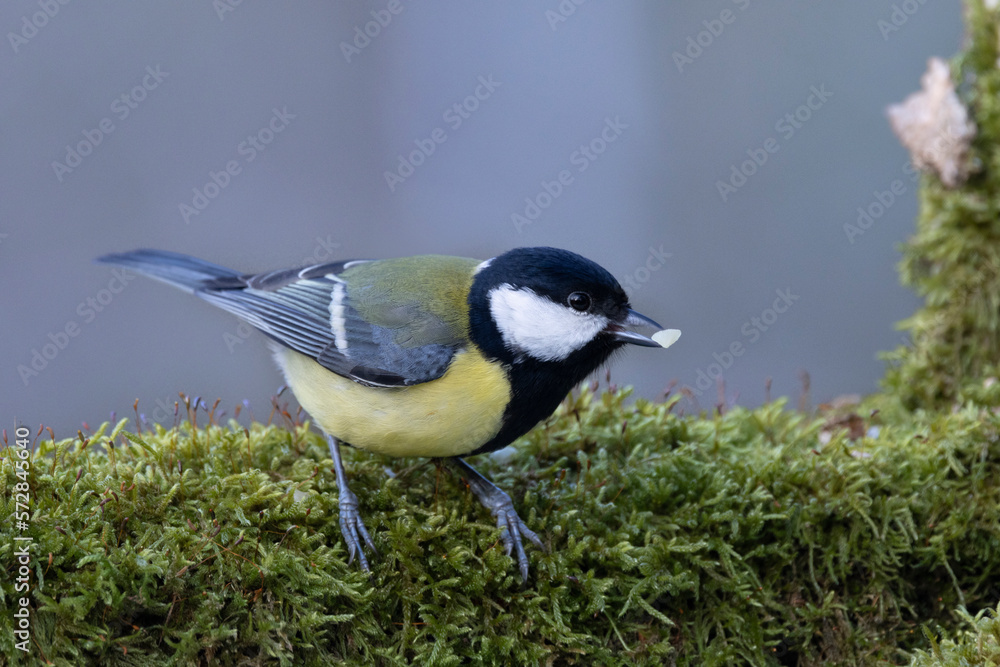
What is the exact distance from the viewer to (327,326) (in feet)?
7.39

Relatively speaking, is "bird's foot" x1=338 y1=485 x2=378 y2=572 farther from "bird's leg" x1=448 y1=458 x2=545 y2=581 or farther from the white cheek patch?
the white cheek patch

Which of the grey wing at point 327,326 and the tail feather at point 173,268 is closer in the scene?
the grey wing at point 327,326

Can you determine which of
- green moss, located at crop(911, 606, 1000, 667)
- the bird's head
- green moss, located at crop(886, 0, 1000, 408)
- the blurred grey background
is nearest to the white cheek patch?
the bird's head

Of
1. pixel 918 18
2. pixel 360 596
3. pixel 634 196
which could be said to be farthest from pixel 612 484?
pixel 918 18

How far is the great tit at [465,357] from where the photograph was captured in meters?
1.96

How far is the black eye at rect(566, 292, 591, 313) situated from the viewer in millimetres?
2027

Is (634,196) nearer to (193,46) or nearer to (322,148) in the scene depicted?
(322,148)

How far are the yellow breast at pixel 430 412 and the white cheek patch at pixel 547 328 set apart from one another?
0.33 ft

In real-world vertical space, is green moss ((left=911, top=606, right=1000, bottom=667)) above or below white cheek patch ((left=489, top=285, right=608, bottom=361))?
below

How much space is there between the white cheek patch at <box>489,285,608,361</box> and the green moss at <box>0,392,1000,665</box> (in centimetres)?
39

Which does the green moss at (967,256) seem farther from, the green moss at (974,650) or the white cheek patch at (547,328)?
the white cheek patch at (547,328)

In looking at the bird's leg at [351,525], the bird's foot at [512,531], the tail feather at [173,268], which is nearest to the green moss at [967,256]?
the bird's foot at [512,531]

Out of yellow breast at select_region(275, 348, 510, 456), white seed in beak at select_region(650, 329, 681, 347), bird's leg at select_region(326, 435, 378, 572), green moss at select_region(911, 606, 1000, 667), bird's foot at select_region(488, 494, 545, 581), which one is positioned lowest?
green moss at select_region(911, 606, 1000, 667)

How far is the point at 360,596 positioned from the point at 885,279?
514 centimetres
